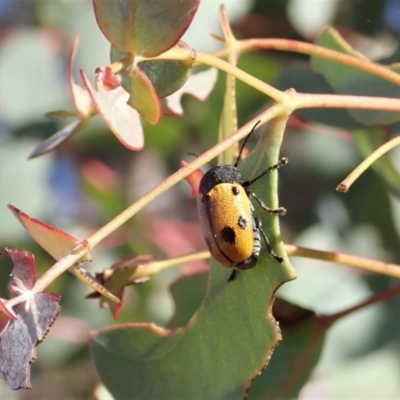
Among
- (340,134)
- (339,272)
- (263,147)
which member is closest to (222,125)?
(263,147)

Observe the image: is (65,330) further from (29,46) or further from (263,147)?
(263,147)

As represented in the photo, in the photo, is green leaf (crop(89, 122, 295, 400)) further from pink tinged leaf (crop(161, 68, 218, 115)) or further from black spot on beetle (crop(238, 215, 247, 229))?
pink tinged leaf (crop(161, 68, 218, 115))

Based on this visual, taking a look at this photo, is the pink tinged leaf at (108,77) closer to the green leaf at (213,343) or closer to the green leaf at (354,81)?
the green leaf at (213,343)

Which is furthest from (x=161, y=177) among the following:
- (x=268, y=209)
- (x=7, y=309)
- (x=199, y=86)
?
(x=7, y=309)

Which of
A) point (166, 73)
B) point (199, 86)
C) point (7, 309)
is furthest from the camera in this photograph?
point (199, 86)

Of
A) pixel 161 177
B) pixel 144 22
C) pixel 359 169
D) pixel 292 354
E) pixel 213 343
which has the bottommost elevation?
pixel 161 177

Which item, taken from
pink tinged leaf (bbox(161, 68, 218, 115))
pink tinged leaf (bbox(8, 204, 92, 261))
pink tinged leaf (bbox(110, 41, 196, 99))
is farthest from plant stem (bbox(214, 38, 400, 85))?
pink tinged leaf (bbox(8, 204, 92, 261))

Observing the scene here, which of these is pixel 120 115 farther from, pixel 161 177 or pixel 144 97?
pixel 161 177

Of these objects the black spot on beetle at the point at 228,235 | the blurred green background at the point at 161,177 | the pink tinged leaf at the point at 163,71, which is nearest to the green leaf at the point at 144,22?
the pink tinged leaf at the point at 163,71
